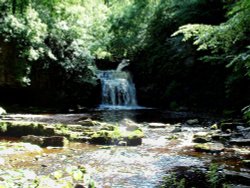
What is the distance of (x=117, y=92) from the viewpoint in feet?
97.0

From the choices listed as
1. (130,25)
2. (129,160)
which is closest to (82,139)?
(129,160)

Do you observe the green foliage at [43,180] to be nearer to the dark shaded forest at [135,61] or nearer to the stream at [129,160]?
the stream at [129,160]

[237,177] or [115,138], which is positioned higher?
[115,138]

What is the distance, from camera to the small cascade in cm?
2925

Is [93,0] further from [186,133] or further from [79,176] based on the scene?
[79,176]

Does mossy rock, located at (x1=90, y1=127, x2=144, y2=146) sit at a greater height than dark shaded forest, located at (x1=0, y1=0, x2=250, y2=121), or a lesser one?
lesser

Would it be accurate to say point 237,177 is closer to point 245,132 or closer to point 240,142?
point 240,142

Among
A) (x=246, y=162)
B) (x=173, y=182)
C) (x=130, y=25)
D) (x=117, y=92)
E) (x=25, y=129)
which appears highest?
(x=130, y=25)

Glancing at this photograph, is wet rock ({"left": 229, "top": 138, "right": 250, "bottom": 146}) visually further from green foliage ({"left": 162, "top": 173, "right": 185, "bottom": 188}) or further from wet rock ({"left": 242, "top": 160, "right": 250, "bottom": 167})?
green foliage ({"left": 162, "top": 173, "right": 185, "bottom": 188})

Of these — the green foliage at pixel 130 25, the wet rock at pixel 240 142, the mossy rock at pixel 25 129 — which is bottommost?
the wet rock at pixel 240 142

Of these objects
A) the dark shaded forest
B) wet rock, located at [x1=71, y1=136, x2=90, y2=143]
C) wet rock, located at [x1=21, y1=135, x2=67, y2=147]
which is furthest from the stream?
the dark shaded forest

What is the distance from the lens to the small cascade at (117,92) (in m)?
29.2

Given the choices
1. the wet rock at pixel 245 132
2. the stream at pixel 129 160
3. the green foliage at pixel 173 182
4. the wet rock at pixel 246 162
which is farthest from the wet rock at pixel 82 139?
the wet rock at pixel 245 132

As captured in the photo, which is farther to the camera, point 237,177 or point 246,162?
point 246,162
